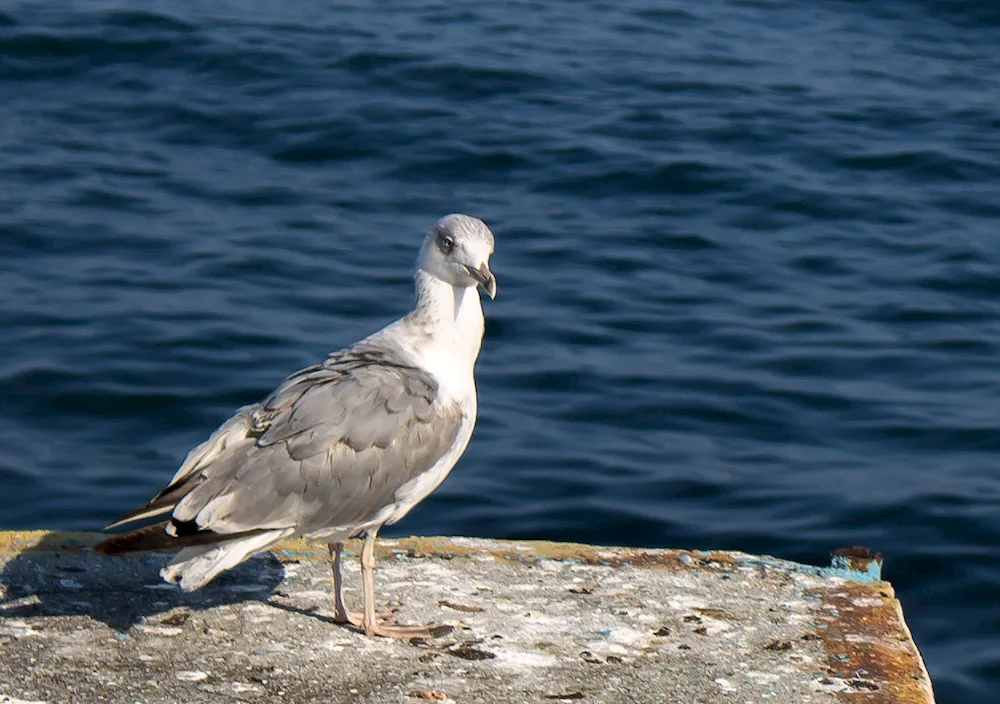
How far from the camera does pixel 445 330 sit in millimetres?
5250

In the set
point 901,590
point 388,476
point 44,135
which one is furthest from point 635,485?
point 44,135

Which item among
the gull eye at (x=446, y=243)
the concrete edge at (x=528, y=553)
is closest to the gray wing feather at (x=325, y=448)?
the gull eye at (x=446, y=243)

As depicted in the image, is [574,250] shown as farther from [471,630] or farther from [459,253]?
[471,630]

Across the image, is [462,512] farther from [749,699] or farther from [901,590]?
[749,699]

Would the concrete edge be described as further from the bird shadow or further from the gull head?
the gull head

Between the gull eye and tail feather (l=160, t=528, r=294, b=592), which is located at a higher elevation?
the gull eye

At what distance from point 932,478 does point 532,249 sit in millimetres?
3470

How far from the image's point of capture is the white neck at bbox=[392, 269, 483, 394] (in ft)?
17.0

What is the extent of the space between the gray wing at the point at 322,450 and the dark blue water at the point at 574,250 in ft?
8.27

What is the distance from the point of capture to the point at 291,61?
13547 millimetres

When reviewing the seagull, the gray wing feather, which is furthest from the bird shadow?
the gray wing feather

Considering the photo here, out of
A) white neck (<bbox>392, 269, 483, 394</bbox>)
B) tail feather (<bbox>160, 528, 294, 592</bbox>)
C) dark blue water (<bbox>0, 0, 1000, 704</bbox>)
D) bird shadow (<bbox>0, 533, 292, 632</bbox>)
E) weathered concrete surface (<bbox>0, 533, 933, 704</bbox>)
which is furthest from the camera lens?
dark blue water (<bbox>0, 0, 1000, 704</bbox>)

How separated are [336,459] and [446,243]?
915 mm

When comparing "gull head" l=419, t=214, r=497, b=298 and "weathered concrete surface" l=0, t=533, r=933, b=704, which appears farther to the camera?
"gull head" l=419, t=214, r=497, b=298
